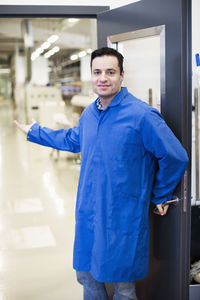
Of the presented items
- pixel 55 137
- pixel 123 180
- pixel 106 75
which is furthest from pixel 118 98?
pixel 55 137

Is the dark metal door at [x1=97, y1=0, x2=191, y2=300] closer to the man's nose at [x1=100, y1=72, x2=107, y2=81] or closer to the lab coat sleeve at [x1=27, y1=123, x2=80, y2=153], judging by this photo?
the man's nose at [x1=100, y1=72, x2=107, y2=81]

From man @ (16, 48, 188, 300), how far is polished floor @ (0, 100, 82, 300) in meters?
1.01

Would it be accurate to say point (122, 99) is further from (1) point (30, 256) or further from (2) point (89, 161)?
(1) point (30, 256)

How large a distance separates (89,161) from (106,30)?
3.06 feet

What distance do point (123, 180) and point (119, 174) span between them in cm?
4

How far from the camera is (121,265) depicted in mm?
1872

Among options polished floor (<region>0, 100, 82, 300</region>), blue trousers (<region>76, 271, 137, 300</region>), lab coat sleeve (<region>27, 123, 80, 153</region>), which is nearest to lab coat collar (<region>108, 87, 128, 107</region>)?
lab coat sleeve (<region>27, 123, 80, 153</region>)

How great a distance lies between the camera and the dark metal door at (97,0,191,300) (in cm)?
183

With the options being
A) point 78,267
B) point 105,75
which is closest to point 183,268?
point 78,267

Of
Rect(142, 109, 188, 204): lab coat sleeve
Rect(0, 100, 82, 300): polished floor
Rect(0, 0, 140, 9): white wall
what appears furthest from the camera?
Rect(0, 100, 82, 300): polished floor

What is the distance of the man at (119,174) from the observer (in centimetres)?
179

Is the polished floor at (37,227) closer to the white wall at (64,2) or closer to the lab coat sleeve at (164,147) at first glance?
the lab coat sleeve at (164,147)

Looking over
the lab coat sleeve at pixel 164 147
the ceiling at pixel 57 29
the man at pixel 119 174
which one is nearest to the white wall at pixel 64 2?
the man at pixel 119 174

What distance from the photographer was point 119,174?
183 centimetres
